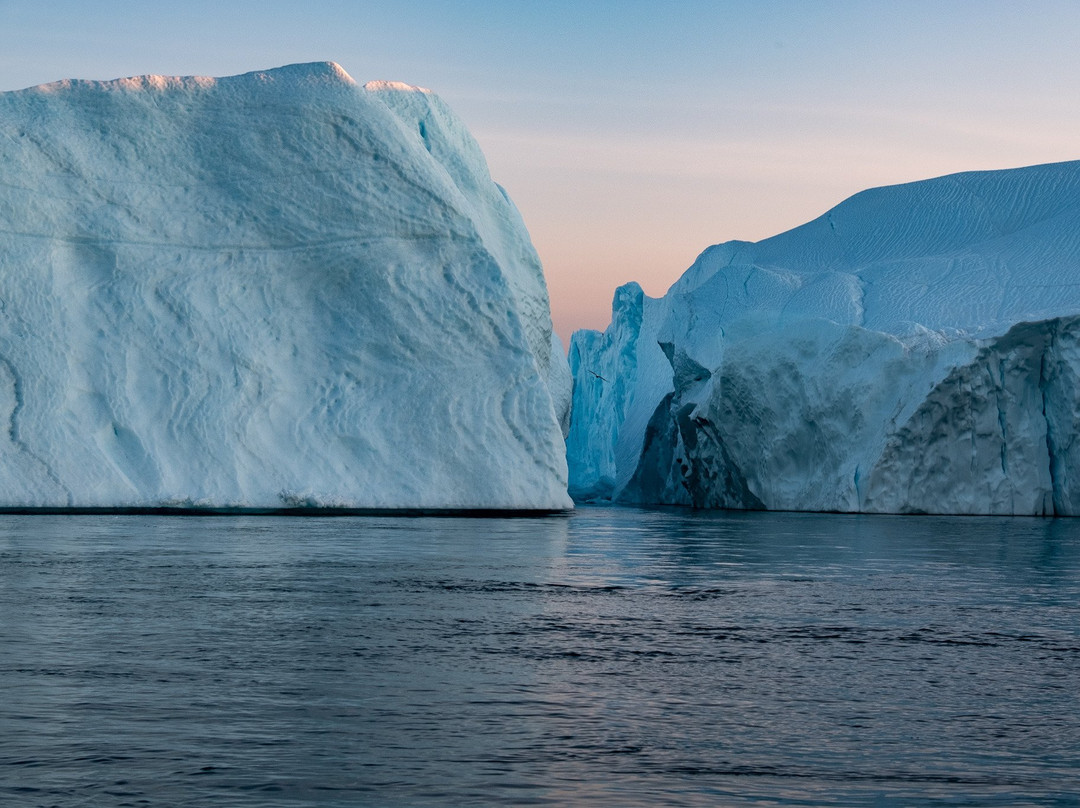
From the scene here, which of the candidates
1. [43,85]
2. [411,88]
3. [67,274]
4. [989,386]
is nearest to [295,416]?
[67,274]

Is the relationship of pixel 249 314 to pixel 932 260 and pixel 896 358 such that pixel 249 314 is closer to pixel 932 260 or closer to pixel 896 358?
pixel 896 358

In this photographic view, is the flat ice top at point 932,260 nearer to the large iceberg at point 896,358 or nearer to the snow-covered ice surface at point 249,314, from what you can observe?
the large iceberg at point 896,358

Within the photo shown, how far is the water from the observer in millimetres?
3199

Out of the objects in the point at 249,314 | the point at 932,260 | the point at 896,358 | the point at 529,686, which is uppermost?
the point at 932,260

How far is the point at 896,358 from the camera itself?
88.7 feet

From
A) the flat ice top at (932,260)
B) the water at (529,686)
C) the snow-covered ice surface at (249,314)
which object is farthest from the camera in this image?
the flat ice top at (932,260)

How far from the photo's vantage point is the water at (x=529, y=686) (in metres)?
3.20

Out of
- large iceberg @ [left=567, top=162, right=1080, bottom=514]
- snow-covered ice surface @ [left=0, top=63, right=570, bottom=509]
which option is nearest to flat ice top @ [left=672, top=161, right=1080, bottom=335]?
large iceberg @ [left=567, top=162, right=1080, bottom=514]

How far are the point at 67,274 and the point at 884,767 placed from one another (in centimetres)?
2076

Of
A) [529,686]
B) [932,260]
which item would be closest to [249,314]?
[932,260]

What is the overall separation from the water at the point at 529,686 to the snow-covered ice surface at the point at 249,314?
11343 millimetres

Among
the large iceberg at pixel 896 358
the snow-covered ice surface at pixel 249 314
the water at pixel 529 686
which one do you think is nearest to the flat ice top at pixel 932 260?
the large iceberg at pixel 896 358

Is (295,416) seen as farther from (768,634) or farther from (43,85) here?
(768,634)

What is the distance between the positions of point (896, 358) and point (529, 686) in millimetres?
23622
